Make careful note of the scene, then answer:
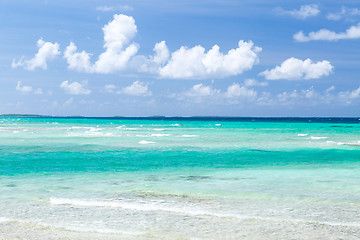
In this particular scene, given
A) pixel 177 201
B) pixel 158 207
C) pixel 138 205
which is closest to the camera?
pixel 158 207

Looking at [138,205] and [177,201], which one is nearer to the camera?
[138,205]

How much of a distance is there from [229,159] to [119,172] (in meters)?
8.33

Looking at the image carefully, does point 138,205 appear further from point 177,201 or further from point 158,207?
point 177,201

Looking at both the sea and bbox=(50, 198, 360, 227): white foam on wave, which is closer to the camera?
the sea

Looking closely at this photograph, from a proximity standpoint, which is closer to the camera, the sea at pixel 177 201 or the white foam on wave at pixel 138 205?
the sea at pixel 177 201

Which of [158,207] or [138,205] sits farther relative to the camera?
[138,205]

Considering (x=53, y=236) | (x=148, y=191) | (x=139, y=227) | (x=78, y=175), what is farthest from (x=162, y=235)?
(x=78, y=175)

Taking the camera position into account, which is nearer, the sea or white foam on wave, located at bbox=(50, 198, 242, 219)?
the sea

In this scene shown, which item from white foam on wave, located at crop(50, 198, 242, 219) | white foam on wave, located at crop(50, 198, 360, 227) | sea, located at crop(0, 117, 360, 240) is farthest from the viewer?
white foam on wave, located at crop(50, 198, 242, 219)

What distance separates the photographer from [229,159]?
944 inches

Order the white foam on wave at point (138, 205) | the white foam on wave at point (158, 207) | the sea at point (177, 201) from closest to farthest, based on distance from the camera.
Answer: the sea at point (177, 201) → the white foam on wave at point (158, 207) → the white foam on wave at point (138, 205)

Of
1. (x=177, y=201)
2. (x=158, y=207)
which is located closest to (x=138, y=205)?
(x=158, y=207)

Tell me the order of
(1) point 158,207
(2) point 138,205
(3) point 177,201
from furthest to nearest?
(3) point 177,201, (2) point 138,205, (1) point 158,207

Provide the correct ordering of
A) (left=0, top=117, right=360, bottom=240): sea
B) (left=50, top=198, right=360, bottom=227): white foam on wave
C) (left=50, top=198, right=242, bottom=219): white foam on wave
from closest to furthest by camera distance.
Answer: (left=0, top=117, right=360, bottom=240): sea → (left=50, top=198, right=360, bottom=227): white foam on wave → (left=50, top=198, right=242, bottom=219): white foam on wave
